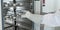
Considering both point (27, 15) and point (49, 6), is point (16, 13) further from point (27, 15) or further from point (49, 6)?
point (49, 6)

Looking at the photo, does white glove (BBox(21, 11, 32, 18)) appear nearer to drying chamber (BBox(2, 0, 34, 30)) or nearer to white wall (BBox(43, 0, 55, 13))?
drying chamber (BBox(2, 0, 34, 30))

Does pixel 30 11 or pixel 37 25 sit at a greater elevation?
pixel 30 11

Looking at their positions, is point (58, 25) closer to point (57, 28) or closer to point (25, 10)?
point (57, 28)

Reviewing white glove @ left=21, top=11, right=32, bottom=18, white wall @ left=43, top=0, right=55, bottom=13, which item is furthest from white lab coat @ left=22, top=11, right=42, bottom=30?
white wall @ left=43, top=0, right=55, bottom=13

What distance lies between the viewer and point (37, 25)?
3.74ft

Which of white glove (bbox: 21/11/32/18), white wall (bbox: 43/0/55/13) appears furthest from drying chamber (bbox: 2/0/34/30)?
white wall (bbox: 43/0/55/13)

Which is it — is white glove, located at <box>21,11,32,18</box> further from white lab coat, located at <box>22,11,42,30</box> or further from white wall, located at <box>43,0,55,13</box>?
white wall, located at <box>43,0,55,13</box>

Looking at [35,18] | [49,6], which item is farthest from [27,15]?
[49,6]

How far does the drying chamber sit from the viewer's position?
3.64ft

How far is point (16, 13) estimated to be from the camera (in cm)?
113

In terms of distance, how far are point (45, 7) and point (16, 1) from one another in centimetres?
39

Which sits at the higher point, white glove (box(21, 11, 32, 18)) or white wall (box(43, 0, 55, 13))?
white wall (box(43, 0, 55, 13))

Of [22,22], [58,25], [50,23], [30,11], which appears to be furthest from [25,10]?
[58,25]

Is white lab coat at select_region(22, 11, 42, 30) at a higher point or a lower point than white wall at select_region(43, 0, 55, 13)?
lower
